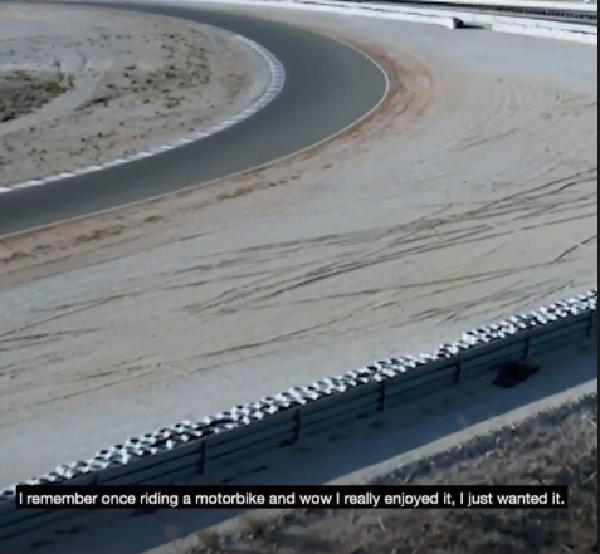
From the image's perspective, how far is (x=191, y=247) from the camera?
1374 centimetres

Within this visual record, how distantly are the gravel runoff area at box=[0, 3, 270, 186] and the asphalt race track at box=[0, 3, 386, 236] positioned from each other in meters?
0.90

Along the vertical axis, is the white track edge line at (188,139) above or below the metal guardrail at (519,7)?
below

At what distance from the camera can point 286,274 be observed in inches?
510

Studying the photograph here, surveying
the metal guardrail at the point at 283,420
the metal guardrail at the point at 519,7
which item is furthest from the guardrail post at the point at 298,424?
the metal guardrail at the point at 519,7

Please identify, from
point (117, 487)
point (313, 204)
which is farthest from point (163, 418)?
point (313, 204)

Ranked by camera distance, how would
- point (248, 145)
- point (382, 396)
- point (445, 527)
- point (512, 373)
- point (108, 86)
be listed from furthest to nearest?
1. point (108, 86)
2. point (248, 145)
3. point (512, 373)
4. point (382, 396)
5. point (445, 527)

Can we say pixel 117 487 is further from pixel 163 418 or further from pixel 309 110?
pixel 309 110

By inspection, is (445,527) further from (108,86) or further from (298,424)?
(108,86)

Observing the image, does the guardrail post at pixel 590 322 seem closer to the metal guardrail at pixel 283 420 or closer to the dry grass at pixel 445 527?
the metal guardrail at pixel 283 420

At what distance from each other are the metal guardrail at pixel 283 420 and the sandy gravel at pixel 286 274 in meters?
1.07
